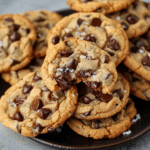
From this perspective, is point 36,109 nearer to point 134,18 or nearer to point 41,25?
point 41,25

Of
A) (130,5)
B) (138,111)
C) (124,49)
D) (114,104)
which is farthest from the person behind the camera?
(130,5)

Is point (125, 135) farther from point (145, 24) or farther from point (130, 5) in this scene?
point (130, 5)

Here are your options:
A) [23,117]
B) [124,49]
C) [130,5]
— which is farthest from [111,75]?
[130,5]

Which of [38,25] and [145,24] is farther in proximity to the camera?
[38,25]

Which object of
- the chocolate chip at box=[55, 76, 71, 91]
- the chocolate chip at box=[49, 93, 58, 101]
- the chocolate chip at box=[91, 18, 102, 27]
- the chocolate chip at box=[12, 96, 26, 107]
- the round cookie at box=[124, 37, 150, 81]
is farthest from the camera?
the chocolate chip at box=[91, 18, 102, 27]

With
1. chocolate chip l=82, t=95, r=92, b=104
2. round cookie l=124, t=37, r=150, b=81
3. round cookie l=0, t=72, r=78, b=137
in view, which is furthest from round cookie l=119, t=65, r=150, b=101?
round cookie l=0, t=72, r=78, b=137

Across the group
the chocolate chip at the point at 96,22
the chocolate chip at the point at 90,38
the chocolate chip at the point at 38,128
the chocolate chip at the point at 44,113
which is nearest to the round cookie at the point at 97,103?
the chocolate chip at the point at 44,113

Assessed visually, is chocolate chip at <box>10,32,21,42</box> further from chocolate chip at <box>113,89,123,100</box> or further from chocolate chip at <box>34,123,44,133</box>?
chocolate chip at <box>113,89,123,100</box>
